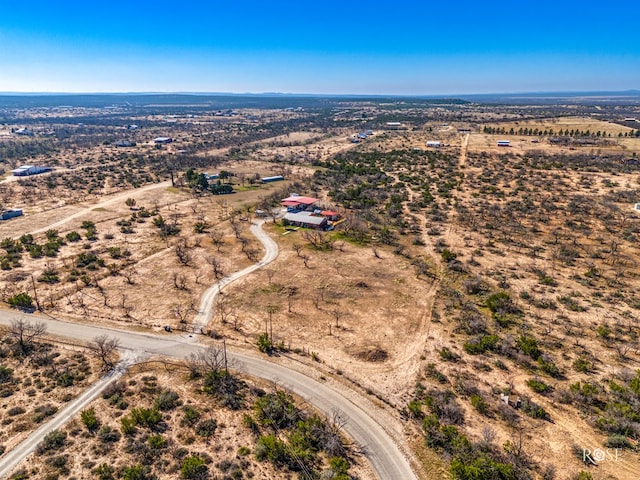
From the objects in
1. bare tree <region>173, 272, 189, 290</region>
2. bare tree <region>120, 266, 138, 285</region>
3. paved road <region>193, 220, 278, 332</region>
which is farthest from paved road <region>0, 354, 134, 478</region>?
bare tree <region>120, 266, 138, 285</region>

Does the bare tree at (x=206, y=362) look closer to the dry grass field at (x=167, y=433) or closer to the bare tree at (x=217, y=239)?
the dry grass field at (x=167, y=433)

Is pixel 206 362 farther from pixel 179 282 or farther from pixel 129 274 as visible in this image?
pixel 129 274

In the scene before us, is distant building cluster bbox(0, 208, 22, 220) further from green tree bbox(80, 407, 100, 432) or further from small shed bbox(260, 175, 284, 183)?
green tree bbox(80, 407, 100, 432)

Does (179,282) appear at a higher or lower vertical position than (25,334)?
lower

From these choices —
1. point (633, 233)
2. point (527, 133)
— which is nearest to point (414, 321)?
point (633, 233)

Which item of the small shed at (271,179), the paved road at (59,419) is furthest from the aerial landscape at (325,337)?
the small shed at (271,179)

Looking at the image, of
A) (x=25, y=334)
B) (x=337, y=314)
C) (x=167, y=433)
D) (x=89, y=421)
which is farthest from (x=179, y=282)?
(x=167, y=433)
